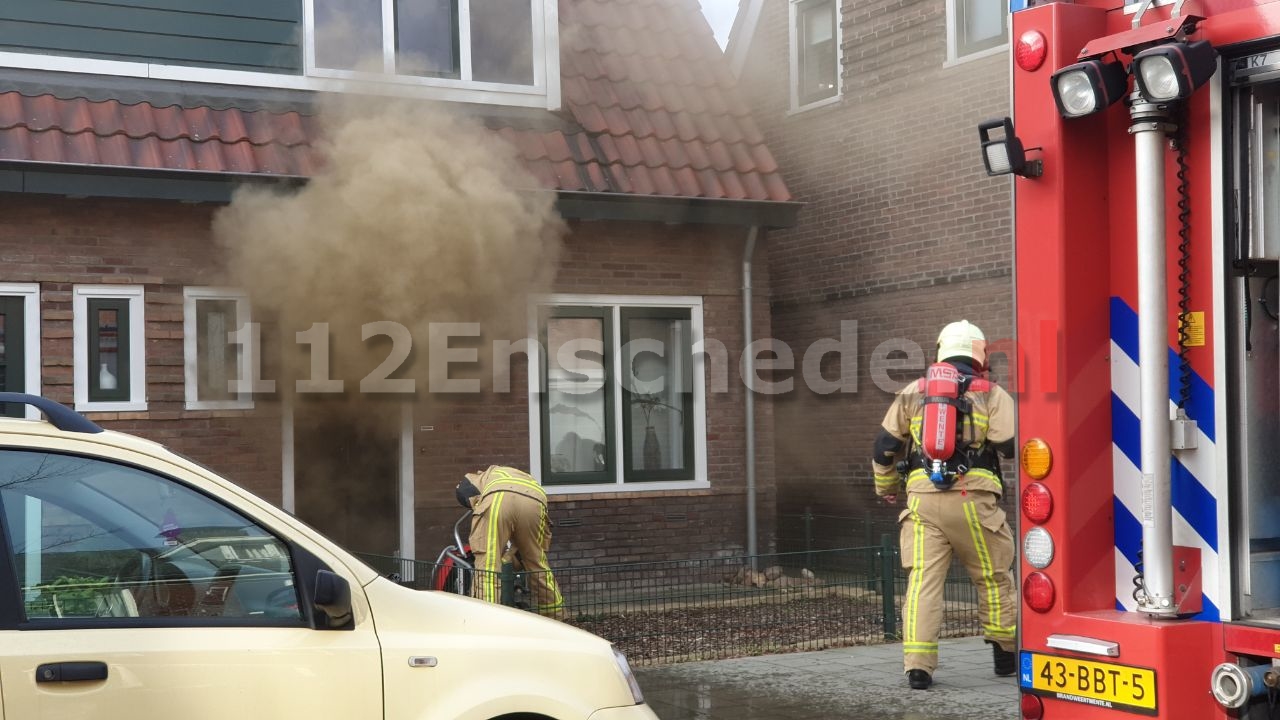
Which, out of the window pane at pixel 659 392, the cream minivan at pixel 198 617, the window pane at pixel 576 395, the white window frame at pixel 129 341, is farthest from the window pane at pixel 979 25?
the cream minivan at pixel 198 617

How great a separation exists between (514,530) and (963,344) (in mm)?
2756

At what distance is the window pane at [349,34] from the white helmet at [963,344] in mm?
5720

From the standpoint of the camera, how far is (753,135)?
42.3 ft

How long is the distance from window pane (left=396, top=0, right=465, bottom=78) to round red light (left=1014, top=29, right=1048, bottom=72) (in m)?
7.72

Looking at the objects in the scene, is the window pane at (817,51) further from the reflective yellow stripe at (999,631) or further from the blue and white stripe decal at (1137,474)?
the blue and white stripe decal at (1137,474)

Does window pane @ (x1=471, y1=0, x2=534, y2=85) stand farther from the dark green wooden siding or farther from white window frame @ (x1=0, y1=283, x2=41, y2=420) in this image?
white window frame @ (x1=0, y1=283, x2=41, y2=420)

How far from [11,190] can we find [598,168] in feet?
14.8

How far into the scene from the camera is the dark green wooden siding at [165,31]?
10.4 meters

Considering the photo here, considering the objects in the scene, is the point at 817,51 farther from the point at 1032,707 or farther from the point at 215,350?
the point at 1032,707

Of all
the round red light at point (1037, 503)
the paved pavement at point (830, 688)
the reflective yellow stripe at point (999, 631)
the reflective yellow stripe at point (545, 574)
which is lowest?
the paved pavement at point (830, 688)

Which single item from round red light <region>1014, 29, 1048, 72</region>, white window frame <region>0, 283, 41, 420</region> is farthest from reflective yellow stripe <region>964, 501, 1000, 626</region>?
white window frame <region>0, 283, 41, 420</region>

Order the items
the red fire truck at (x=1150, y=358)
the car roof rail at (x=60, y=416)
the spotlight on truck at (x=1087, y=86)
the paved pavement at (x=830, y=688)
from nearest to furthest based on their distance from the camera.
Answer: the car roof rail at (x=60, y=416)
the red fire truck at (x=1150, y=358)
the spotlight on truck at (x=1087, y=86)
the paved pavement at (x=830, y=688)

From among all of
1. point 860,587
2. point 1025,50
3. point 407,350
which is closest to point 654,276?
point 407,350

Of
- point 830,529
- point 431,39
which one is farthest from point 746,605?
point 431,39
